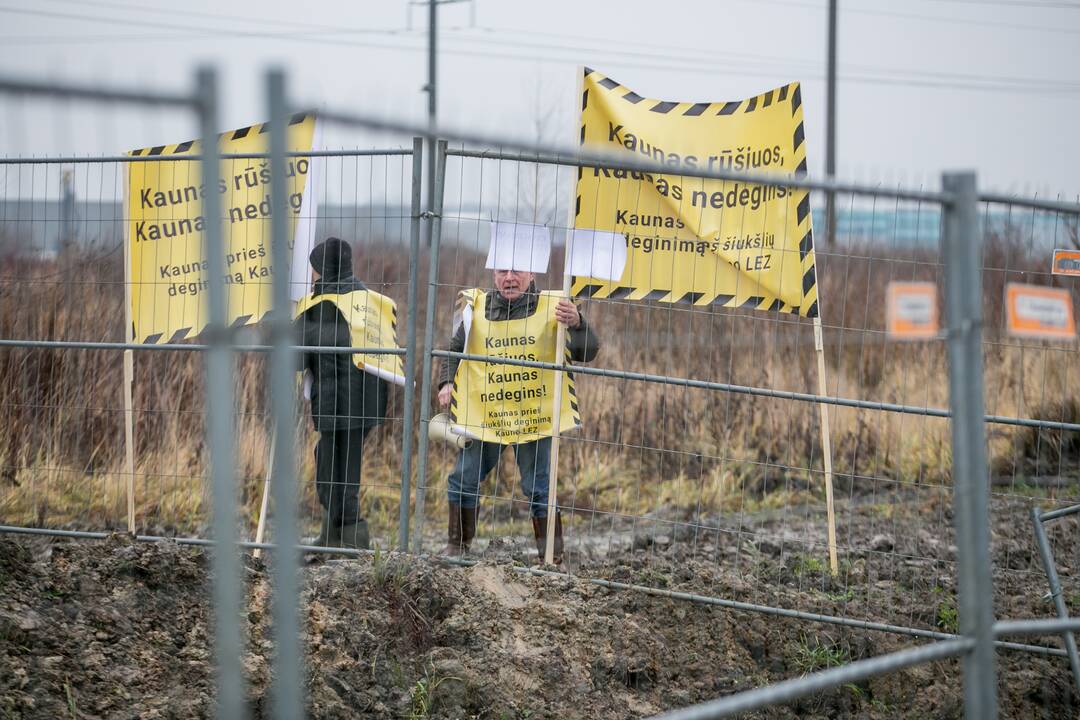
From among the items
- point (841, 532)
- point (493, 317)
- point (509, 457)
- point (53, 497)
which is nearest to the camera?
point (493, 317)

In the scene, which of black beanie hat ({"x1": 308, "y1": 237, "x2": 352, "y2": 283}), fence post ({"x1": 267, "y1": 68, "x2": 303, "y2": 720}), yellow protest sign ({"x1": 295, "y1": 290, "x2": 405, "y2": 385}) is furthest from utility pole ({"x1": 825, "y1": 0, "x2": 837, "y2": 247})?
fence post ({"x1": 267, "y1": 68, "x2": 303, "y2": 720})

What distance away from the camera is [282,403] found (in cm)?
225

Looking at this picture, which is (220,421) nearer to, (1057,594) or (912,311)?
(912,311)

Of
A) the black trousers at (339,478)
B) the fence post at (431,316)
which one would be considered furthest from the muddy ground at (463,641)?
the black trousers at (339,478)

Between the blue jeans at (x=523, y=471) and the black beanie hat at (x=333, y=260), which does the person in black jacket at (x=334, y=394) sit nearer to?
the black beanie hat at (x=333, y=260)

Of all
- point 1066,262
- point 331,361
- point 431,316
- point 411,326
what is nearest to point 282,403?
point 431,316

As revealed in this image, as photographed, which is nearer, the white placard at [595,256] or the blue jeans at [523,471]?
the white placard at [595,256]

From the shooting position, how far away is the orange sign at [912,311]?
9.68 feet

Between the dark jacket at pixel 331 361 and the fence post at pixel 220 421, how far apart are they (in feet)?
14.8

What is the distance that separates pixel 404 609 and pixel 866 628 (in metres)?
2.35

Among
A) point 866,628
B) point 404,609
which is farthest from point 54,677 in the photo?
point 866,628

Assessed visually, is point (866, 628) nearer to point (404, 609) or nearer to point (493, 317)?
point (404, 609)

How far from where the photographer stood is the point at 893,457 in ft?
34.7

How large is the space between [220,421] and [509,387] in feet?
14.1
